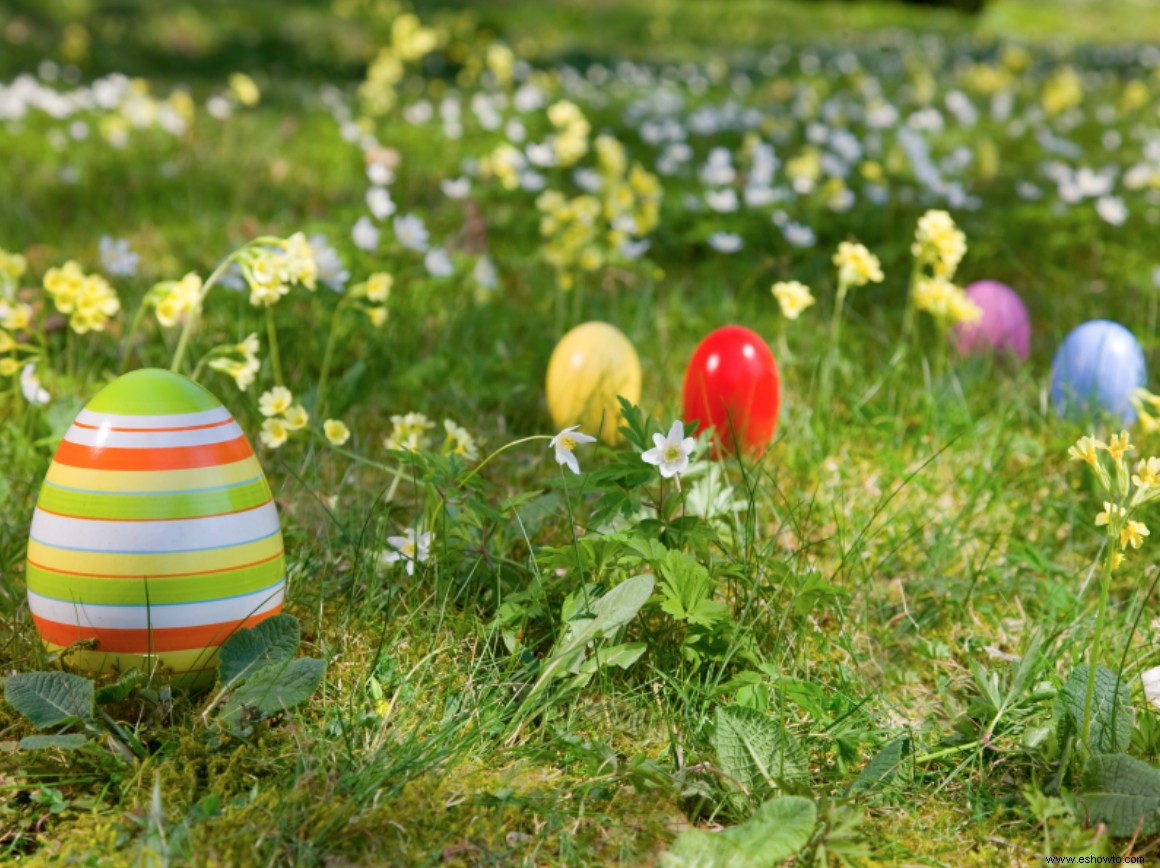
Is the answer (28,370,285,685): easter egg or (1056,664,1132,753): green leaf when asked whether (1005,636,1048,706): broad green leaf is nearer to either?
(1056,664,1132,753): green leaf

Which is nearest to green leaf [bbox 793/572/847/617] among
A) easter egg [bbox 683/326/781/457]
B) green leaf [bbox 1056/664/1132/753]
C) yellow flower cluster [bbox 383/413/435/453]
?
green leaf [bbox 1056/664/1132/753]

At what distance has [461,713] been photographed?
1778 mm

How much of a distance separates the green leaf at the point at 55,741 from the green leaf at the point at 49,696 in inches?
1.5

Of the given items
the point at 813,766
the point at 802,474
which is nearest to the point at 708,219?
the point at 802,474

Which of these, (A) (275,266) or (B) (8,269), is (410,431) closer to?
(A) (275,266)

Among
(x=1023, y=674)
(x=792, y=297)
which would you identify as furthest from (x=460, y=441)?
(x=1023, y=674)

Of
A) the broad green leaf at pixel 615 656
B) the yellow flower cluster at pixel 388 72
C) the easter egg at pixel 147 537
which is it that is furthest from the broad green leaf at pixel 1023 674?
the yellow flower cluster at pixel 388 72

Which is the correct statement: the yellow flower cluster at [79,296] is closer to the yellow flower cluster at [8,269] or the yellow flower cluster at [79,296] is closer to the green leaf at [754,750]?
the yellow flower cluster at [8,269]

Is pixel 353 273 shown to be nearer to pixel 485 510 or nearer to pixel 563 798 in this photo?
pixel 485 510

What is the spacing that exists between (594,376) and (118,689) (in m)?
1.28

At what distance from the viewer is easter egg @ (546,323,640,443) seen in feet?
8.64

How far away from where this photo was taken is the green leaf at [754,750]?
1.69 meters

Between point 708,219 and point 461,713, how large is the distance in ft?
9.28

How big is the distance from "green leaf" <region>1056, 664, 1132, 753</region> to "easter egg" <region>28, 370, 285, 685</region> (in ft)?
4.08
